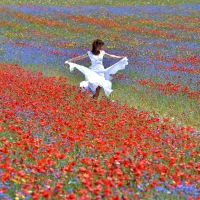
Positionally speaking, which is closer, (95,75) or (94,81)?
(94,81)

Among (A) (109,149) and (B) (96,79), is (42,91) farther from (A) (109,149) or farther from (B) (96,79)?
(A) (109,149)

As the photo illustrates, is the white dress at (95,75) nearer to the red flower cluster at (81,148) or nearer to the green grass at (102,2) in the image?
the red flower cluster at (81,148)

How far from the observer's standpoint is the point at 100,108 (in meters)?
8.69

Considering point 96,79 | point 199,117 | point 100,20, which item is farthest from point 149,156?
point 100,20

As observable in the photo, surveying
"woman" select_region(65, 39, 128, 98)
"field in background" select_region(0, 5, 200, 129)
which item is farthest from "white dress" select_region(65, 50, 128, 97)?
"field in background" select_region(0, 5, 200, 129)

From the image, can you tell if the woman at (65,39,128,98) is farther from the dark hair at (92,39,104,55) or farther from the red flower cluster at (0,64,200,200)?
the red flower cluster at (0,64,200,200)

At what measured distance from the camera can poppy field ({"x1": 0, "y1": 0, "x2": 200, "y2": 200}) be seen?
4625 mm

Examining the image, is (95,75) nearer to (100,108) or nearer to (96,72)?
(96,72)

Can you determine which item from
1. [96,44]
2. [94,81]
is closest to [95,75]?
[94,81]

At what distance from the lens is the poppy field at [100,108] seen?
4.62 m

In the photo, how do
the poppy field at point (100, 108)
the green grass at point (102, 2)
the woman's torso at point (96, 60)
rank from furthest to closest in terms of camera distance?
1. the green grass at point (102, 2)
2. the woman's torso at point (96, 60)
3. the poppy field at point (100, 108)

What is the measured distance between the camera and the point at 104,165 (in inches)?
215

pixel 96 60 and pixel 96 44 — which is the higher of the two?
pixel 96 44

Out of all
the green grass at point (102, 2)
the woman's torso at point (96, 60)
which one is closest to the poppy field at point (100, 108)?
the woman's torso at point (96, 60)
